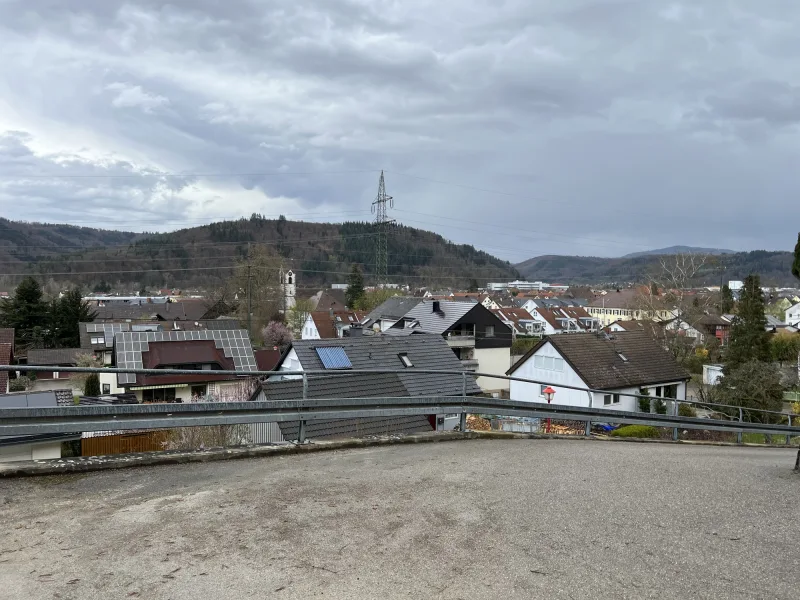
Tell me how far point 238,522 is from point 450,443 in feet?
13.3

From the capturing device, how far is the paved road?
11.1ft

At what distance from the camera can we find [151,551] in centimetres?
365

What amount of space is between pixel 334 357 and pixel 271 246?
7822 centimetres

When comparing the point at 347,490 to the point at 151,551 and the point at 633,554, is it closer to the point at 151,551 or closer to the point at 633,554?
the point at 151,551

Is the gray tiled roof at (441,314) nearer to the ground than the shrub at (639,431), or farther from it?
farther from it

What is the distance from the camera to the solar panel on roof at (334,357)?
78.2 ft

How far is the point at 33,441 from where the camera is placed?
5273 mm

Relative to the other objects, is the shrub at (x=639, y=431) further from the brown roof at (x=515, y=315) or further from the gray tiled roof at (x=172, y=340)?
the brown roof at (x=515, y=315)

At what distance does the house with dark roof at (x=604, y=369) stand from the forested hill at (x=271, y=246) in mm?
72101

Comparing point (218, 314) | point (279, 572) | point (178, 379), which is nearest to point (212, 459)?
point (279, 572)

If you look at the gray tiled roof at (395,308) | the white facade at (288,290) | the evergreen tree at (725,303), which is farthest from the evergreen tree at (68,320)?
the evergreen tree at (725,303)

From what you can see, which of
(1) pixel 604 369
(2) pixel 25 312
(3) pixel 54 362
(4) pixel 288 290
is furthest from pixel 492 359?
(2) pixel 25 312

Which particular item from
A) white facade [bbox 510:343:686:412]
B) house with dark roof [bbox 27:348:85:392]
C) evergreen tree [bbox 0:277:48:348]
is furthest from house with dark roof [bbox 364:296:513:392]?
evergreen tree [bbox 0:277:48:348]

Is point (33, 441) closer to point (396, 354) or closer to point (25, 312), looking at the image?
point (396, 354)
